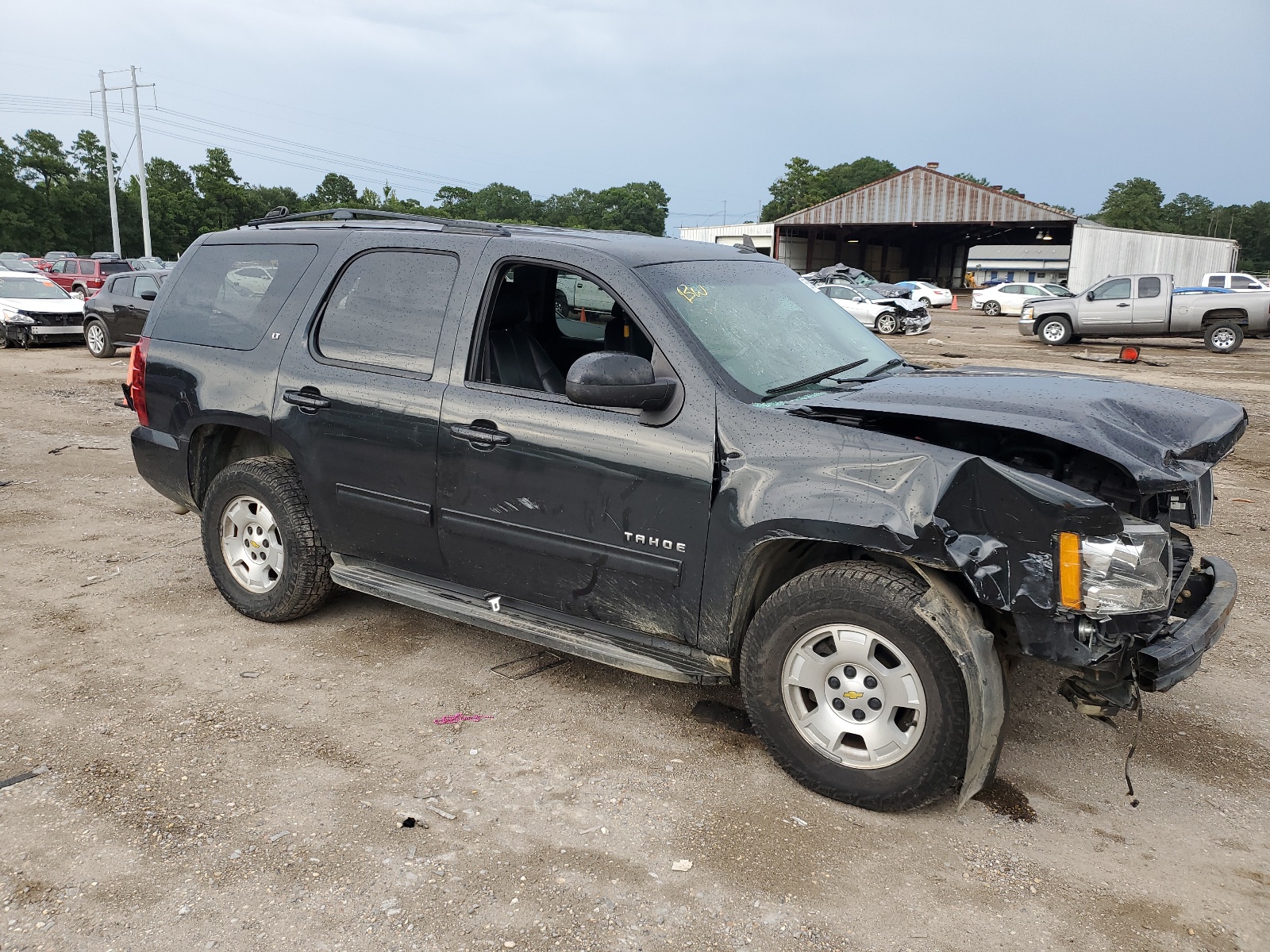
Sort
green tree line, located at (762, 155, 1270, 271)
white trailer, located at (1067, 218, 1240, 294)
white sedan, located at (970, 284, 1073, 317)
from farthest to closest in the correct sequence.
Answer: green tree line, located at (762, 155, 1270, 271)
white trailer, located at (1067, 218, 1240, 294)
white sedan, located at (970, 284, 1073, 317)

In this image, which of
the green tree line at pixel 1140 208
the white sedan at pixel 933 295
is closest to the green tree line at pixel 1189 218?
the green tree line at pixel 1140 208

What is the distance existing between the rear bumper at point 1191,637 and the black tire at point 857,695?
2.00 feet

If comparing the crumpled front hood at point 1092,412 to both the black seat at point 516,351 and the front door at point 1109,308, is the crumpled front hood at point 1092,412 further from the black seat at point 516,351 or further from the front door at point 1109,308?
the front door at point 1109,308

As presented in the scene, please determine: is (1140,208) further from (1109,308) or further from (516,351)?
(516,351)

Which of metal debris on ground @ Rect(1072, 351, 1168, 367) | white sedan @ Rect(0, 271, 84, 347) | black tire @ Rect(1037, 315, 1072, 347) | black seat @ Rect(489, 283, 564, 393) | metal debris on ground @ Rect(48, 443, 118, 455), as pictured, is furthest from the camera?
black tire @ Rect(1037, 315, 1072, 347)

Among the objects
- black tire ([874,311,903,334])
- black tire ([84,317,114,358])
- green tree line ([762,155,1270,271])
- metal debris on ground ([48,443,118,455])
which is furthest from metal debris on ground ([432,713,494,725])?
green tree line ([762,155,1270,271])

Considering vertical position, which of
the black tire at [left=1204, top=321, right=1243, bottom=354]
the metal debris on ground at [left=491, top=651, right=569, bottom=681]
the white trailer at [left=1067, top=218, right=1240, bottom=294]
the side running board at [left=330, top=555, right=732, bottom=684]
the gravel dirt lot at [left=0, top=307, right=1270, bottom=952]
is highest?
the white trailer at [left=1067, top=218, right=1240, bottom=294]

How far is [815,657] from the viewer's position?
10.6 feet

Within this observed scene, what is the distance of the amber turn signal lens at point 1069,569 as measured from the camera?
2.83m

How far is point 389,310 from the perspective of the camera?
13.8 ft

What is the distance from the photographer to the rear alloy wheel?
88.6 feet

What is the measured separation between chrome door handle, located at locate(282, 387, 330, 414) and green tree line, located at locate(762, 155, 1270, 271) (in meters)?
94.8

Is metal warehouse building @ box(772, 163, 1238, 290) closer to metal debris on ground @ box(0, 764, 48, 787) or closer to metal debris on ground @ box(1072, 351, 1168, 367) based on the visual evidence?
metal debris on ground @ box(1072, 351, 1168, 367)

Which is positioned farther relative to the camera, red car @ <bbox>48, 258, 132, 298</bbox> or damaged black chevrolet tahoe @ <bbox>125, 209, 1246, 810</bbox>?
red car @ <bbox>48, 258, 132, 298</bbox>
